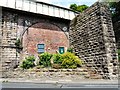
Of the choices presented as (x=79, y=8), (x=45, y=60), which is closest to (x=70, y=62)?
(x=45, y=60)

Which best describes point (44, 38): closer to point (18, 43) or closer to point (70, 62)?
point (18, 43)

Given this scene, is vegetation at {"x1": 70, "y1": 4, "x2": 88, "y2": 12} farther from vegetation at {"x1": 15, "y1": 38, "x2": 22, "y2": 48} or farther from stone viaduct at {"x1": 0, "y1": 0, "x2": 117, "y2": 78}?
vegetation at {"x1": 15, "y1": 38, "x2": 22, "y2": 48}

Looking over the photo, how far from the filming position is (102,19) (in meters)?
14.0

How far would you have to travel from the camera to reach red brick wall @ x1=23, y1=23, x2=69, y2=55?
16328 mm

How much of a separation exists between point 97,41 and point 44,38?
4.93 metres

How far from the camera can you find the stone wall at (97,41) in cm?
1320

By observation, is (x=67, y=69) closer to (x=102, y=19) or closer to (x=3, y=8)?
(x=102, y=19)

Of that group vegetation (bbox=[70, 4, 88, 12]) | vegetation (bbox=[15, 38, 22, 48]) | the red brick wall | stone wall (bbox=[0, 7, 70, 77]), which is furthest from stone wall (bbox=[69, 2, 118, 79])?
vegetation (bbox=[70, 4, 88, 12])

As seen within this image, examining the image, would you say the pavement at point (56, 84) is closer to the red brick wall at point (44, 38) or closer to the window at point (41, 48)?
the red brick wall at point (44, 38)

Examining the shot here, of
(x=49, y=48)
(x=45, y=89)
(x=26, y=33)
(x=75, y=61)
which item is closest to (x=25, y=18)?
(x=26, y=33)

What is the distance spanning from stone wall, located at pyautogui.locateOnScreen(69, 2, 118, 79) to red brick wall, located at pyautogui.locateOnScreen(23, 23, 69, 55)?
1826mm

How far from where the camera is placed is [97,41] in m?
14.1

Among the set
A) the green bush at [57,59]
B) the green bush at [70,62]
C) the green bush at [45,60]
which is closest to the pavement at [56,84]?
the green bush at [70,62]

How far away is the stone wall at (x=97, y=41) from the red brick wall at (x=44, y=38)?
1826mm
